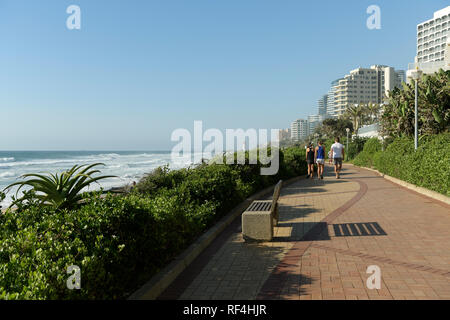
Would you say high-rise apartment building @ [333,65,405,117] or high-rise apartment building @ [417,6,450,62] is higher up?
high-rise apartment building @ [417,6,450,62]

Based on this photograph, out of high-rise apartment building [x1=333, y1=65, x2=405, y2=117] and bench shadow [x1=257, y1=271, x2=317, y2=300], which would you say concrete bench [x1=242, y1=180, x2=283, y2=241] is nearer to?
bench shadow [x1=257, y1=271, x2=317, y2=300]

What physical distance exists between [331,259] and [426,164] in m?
7.75

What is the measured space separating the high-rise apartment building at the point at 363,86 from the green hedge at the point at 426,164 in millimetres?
146856

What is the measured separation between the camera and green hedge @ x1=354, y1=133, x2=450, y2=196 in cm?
970

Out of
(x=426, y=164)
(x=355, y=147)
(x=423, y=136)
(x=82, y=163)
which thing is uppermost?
(x=423, y=136)

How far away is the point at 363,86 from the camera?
542 ft

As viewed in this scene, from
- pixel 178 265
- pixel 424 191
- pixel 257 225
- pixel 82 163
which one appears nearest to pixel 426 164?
pixel 424 191

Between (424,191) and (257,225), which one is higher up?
(257,225)

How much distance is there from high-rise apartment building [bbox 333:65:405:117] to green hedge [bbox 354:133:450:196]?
147m

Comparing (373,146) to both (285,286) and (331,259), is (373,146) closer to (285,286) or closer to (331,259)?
(331,259)

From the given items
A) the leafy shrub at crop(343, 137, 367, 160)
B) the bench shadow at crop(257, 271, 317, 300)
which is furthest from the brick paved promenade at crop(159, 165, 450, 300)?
the leafy shrub at crop(343, 137, 367, 160)
